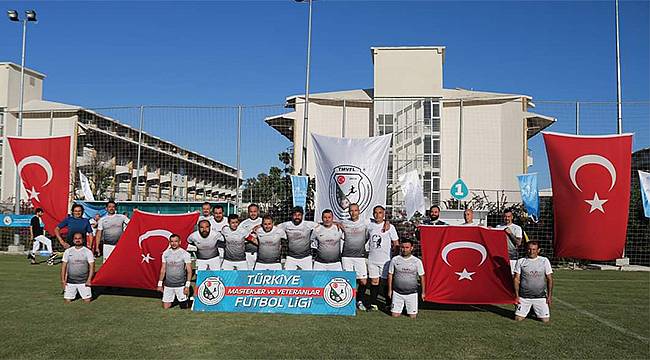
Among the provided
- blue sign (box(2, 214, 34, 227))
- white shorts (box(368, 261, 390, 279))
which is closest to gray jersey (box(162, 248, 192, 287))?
white shorts (box(368, 261, 390, 279))

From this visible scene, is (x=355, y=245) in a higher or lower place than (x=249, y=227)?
lower

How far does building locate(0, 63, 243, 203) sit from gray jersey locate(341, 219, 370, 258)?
7185mm

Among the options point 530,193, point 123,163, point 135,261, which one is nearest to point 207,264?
point 135,261

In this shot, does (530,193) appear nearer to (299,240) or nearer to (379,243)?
(379,243)

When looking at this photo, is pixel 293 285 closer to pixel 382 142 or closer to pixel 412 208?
pixel 382 142

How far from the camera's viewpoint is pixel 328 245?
8.92 m

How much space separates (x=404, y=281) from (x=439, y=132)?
12759 mm

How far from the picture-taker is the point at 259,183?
15.9 metres

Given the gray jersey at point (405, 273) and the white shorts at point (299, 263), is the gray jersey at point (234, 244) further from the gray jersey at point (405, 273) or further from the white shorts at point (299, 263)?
the gray jersey at point (405, 273)

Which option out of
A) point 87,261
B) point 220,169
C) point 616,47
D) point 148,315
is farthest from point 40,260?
point 616,47

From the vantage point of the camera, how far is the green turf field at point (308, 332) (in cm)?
604

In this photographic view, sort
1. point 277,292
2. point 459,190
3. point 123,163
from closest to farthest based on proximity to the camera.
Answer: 1. point 277,292
2. point 459,190
3. point 123,163

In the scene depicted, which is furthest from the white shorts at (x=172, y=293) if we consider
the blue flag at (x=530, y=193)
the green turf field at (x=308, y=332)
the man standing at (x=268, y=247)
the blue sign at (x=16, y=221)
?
the blue sign at (x=16, y=221)

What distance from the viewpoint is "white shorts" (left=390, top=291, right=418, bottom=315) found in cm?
823
